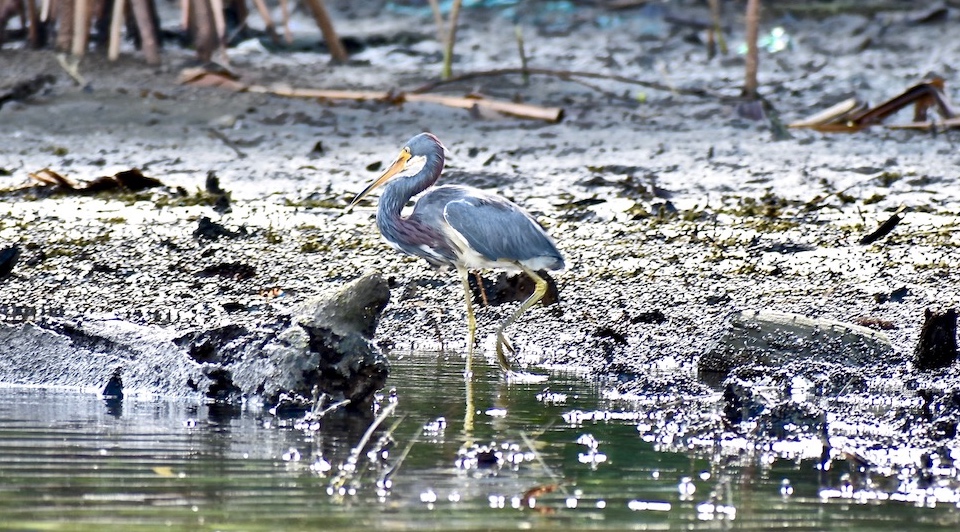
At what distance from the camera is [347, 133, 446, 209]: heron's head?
6.85 m

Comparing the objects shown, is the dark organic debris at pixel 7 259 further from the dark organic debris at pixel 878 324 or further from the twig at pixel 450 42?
the twig at pixel 450 42

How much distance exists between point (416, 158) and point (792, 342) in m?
1.99

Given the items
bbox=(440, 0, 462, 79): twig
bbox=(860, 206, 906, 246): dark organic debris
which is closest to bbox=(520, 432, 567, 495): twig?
bbox=(860, 206, 906, 246): dark organic debris

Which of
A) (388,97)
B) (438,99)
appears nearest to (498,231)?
(438,99)

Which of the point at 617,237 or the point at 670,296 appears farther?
the point at 617,237

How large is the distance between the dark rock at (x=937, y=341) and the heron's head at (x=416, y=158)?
7.62 ft

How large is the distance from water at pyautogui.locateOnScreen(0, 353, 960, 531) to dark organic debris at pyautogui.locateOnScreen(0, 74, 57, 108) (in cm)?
570

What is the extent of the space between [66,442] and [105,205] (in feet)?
14.6

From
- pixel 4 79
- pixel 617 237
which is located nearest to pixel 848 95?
pixel 617 237

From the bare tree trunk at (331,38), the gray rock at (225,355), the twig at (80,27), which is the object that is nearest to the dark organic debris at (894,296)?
the gray rock at (225,355)

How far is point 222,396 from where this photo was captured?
5.41m

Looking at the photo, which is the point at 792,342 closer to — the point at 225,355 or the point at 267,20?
the point at 225,355

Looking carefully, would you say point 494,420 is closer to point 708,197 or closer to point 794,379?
point 794,379

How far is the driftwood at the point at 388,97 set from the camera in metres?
10.1
